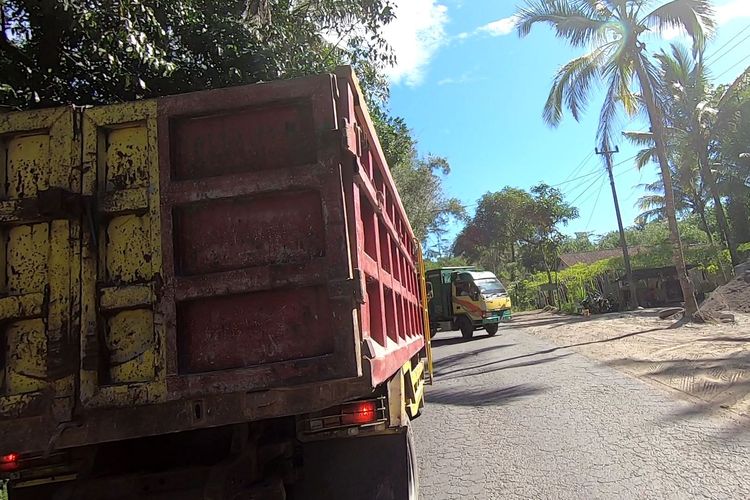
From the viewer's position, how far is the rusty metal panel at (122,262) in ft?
7.97

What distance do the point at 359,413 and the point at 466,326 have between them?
16662mm

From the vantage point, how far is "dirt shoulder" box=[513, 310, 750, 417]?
7328mm

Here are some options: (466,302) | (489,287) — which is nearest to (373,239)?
(466,302)

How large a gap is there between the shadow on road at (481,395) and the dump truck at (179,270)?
5.65 meters

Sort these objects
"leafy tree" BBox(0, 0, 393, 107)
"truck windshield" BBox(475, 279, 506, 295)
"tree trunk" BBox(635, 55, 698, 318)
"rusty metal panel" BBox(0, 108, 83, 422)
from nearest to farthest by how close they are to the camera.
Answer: "rusty metal panel" BBox(0, 108, 83, 422) → "leafy tree" BBox(0, 0, 393, 107) → "tree trunk" BBox(635, 55, 698, 318) → "truck windshield" BBox(475, 279, 506, 295)

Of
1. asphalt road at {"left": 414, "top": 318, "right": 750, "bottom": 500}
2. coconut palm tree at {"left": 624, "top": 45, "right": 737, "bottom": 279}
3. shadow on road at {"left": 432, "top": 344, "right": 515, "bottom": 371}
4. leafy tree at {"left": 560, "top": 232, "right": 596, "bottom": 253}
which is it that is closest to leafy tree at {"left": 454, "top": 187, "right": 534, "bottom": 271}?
coconut palm tree at {"left": 624, "top": 45, "right": 737, "bottom": 279}

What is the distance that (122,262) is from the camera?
8.32 feet

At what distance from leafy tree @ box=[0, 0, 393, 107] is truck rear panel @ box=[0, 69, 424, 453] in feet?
11.1

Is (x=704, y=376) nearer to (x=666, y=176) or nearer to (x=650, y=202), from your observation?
(x=666, y=176)

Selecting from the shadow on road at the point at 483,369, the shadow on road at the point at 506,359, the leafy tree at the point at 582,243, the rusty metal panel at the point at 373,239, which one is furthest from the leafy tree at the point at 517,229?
the rusty metal panel at the point at 373,239

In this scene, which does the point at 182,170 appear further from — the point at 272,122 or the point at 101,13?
the point at 101,13

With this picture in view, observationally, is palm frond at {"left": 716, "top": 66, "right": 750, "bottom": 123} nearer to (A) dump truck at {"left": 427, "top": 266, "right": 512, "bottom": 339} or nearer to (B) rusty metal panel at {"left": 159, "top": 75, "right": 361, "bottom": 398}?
(A) dump truck at {"left": 427, "top": 266, "right": 512, "bottom": 339}

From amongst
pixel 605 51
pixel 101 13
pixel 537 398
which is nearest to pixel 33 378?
pixel 101 13

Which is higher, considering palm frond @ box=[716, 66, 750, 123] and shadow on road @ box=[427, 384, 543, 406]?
palm frond @ box=[716, 66, 750, 123]
